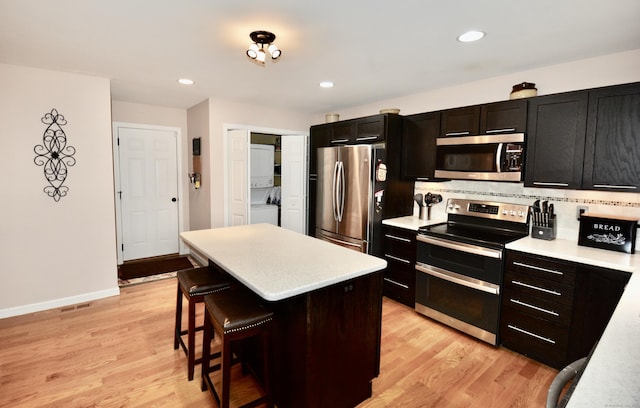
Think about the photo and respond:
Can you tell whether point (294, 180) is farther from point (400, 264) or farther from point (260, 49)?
point (260, 49)

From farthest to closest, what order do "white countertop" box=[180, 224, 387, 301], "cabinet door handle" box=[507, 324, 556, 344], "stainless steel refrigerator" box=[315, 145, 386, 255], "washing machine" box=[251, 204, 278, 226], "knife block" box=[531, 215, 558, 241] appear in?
"washing machine" box=[251, 204, 278, 226], "stainless steel refrigerator" box=[315, 145, 386, 255], "knife block" box=[531, 215, 558, 241], "cabinet door handle" box=[507, 324, 556, 344], "white countertop" box=[180, 224, 387, 301]

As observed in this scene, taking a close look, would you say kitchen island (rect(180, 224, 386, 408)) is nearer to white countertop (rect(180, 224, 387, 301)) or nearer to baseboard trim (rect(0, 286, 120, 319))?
white countertop (rect(180, 224, 387, 301))

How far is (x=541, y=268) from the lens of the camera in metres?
2.39

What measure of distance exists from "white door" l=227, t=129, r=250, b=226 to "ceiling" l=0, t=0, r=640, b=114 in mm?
928

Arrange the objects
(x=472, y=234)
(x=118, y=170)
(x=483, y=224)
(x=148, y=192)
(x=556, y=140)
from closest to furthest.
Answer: (x=556, y=140)
(x=472, y=234)
(x=483, y=224)
(x=118, y=170)
(x=148, y=192)

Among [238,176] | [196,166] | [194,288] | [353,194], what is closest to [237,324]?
[194,288]

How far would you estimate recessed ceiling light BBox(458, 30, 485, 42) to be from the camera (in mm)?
2125

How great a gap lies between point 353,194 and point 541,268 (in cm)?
195

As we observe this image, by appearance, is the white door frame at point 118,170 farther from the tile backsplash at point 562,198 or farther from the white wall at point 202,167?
the tile backsplash at point 562,198

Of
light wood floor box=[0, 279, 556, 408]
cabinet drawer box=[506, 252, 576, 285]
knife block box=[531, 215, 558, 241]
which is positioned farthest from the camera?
knife block box=[531, 215, 558, 241]

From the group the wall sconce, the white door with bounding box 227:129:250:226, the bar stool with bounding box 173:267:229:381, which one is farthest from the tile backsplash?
the wall sconce

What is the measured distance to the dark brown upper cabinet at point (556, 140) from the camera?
8.00 feet

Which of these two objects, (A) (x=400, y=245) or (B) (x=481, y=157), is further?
(A) (x=400, y=245)

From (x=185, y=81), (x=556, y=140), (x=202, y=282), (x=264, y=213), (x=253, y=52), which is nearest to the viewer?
(x=253, y=52)
